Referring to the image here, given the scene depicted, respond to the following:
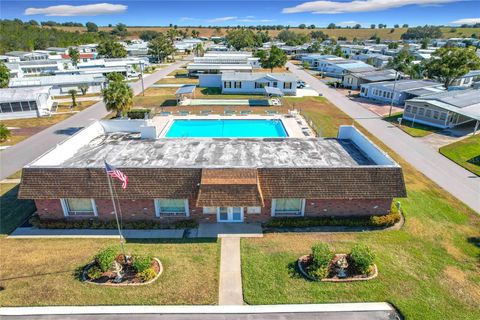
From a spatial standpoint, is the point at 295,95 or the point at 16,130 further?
the point at 295,95

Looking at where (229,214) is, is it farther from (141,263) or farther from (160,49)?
(160,49)

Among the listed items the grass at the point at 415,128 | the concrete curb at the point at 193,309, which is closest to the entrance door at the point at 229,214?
the concrete curb at the point at 193,309

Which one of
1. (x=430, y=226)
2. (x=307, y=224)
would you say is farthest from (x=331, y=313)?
(x=430, y=226)

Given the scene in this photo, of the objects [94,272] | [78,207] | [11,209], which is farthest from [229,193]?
[11,209]

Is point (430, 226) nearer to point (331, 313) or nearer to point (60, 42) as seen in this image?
point (331, 313)

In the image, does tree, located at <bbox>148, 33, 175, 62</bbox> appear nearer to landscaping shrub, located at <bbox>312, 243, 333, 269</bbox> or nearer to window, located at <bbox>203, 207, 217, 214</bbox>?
window, located at <bbox>203, 207, 217, 214</bbox>

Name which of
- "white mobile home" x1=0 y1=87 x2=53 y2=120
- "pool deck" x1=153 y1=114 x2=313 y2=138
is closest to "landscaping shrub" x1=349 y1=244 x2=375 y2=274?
"pool deck" x1=153 y1=114 x2=313 y2=138
